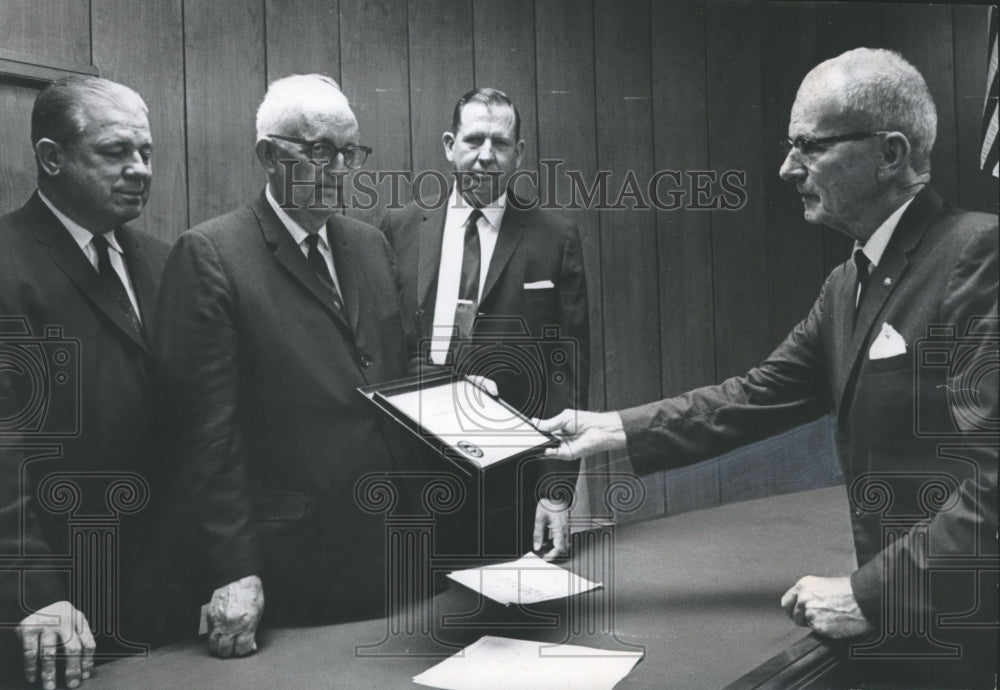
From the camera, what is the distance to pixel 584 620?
1763mm

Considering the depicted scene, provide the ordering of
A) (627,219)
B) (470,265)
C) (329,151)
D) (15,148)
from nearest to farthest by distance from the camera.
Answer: (15,148), (329,151), (470,265), (627,219)

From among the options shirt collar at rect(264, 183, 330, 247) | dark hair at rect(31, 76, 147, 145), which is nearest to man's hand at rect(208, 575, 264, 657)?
shirt collar at rect(264, 183, 330, 247)

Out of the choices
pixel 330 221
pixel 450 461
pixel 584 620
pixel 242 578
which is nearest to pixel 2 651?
pixel 242 578

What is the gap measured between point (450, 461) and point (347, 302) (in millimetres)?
372

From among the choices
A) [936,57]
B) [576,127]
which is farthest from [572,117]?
[936,57]

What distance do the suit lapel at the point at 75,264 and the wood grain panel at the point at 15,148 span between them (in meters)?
0.03

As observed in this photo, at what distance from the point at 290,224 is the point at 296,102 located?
23cm

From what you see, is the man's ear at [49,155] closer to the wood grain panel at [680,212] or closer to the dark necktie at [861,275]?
the wood grain panel at [680,212]

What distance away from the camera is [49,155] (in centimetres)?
154

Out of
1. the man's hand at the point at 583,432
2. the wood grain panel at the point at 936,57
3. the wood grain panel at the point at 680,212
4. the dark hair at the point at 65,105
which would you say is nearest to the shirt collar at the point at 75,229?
the dark hair at the point at 65,105

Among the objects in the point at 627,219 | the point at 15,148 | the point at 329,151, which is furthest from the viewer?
the point at 627,219

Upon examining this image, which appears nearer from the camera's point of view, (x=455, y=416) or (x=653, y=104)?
(x=455, y=416)

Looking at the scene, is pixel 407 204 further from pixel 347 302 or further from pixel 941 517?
pixel 941 517

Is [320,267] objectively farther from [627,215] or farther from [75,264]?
[627,215]
